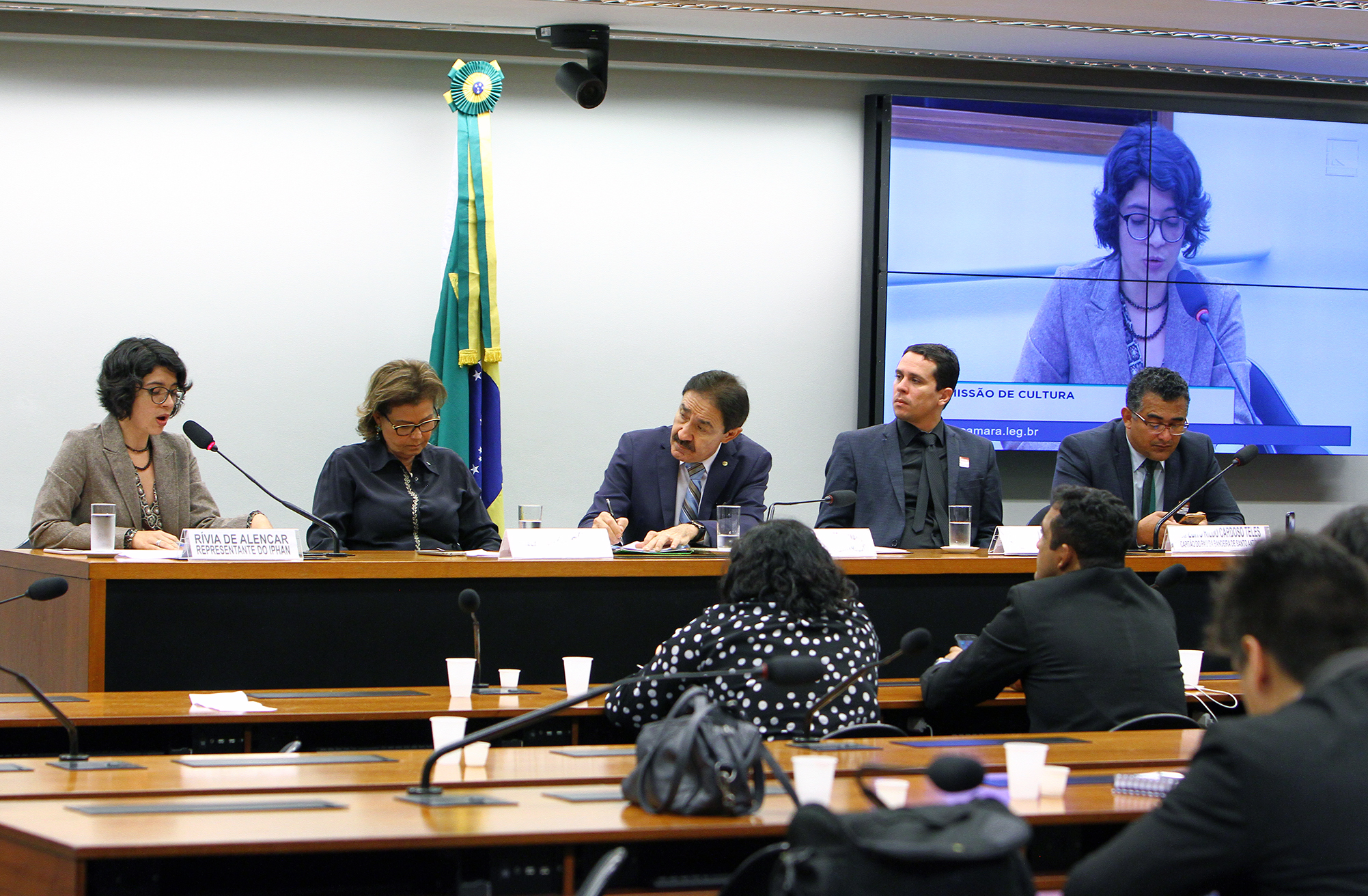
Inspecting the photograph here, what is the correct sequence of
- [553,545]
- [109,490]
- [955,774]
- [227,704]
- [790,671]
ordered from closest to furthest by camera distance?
[955,774], [790,671], [227,704], [553,545], [109,490]

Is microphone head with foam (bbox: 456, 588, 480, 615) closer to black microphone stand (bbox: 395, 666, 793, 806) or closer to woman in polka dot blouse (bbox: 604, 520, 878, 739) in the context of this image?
woman in polka dot blouse (bbox: 604, 520, 878, 739)

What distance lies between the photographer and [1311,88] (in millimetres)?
6531

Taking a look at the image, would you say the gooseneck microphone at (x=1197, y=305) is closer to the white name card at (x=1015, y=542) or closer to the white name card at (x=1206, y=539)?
the white name card at (x=1206, y=539)

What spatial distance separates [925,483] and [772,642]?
2.31 meters

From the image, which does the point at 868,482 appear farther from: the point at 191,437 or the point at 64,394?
the point at 64,394

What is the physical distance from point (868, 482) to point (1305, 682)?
327 cm

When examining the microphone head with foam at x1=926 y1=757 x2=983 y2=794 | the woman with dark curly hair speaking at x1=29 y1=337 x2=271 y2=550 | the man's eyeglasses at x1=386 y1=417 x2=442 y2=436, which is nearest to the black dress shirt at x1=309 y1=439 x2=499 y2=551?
the man's eyeglasses at x1=386 y1=417 x2=442 y2=436

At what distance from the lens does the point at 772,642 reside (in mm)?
2652

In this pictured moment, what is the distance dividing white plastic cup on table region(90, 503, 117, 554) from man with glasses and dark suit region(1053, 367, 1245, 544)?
310cm

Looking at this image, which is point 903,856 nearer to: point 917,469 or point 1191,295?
point 917,469

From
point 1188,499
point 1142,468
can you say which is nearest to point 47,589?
point 1188,499

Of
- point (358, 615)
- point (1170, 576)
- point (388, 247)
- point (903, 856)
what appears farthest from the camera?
point (388, 247)

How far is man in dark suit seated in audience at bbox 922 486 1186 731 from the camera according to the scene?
291 centimetres

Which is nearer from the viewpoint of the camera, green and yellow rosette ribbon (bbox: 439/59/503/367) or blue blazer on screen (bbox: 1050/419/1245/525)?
blue blazer on screen (bbox: 1050/419/1245/525)
